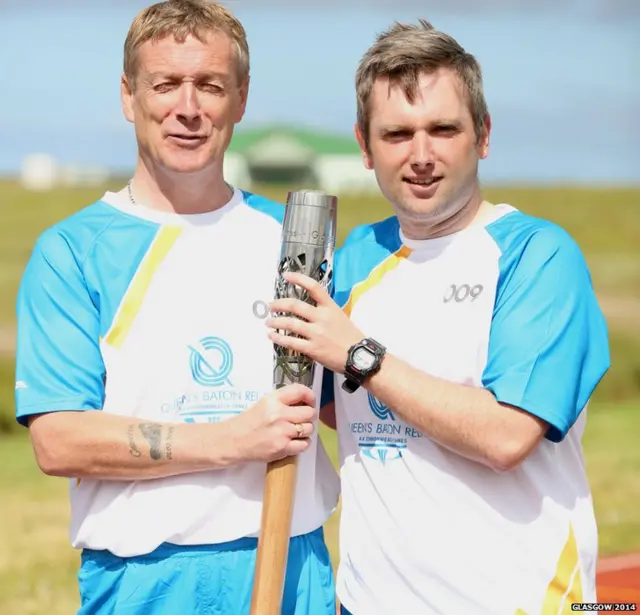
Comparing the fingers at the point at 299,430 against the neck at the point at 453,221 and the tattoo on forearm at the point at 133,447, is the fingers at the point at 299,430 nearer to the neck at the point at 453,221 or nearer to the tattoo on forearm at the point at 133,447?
the tattoo on forearm at the point at 133,447

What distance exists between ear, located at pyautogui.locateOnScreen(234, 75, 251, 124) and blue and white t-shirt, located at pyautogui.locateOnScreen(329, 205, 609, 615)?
0.76 meters

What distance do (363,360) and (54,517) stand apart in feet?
23.5

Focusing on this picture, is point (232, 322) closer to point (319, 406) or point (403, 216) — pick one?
point (319, 406)

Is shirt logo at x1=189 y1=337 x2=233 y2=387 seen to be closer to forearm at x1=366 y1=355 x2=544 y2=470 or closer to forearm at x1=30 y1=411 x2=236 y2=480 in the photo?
forearm at x1=30 y1=411 x2=236 y2=480

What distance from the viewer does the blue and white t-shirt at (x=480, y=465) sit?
9.79 ft

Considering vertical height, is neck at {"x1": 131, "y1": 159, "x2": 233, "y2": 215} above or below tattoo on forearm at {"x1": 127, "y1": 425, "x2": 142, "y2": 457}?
above

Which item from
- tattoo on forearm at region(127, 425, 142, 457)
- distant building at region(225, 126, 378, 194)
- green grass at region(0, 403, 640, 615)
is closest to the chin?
tattoo on forearm at region(127, 425, 142, 457)

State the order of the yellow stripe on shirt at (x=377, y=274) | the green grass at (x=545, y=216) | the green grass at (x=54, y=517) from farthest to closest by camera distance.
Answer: the green grass at (x=545, y=216), the green grass at (x=54, y=517), the yellow stripe on shirt at (x=377, y=274)

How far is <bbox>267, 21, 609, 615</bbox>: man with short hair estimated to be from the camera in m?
2.94

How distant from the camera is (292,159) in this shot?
72.8m

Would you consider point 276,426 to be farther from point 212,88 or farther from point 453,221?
point 212,88

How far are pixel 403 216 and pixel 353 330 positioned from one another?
0.44 metres

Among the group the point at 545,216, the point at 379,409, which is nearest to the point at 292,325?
the point at 379,409

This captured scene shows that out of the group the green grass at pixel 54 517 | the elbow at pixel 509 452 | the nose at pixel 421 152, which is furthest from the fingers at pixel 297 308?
the green grass at pixel 54 517
